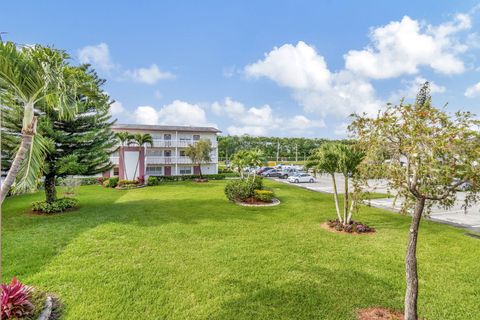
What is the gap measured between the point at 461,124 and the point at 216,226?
29.9ft

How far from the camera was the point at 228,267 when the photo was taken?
7211mm

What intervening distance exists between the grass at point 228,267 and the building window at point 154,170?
23191mm

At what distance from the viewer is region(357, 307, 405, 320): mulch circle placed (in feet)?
17.0

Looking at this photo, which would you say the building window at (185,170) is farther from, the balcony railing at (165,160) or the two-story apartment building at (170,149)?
the balcony railing at (165,160)

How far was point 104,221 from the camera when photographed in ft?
38.0

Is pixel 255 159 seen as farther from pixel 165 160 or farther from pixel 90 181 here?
pixel 90 181

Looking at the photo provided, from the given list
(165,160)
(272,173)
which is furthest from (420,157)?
(272,173)

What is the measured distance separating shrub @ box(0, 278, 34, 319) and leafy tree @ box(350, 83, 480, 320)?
7.28 metres

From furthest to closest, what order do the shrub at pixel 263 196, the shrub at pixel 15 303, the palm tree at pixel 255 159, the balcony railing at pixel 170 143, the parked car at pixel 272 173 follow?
the parked car at pixel 272 173, the balcony railing at pixel 170 143, the palm tree at pixel 255 159, the shrub at pixel 263 196, the shrub at pixel 15 303

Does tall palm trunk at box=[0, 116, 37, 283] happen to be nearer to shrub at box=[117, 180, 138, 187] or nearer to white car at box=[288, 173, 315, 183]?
shrub at box=[117, 180, 138, 187]

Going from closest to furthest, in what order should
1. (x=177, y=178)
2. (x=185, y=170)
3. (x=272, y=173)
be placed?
(x=177, y=178)
(x=185, y=170)
(x=272, y=173)

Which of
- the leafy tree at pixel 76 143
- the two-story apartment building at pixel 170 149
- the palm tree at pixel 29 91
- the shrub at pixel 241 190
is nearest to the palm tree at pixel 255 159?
the shrub at pixel 241 190

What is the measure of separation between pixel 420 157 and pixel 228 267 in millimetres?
5408

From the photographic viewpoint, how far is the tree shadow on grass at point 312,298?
17.1 feet
